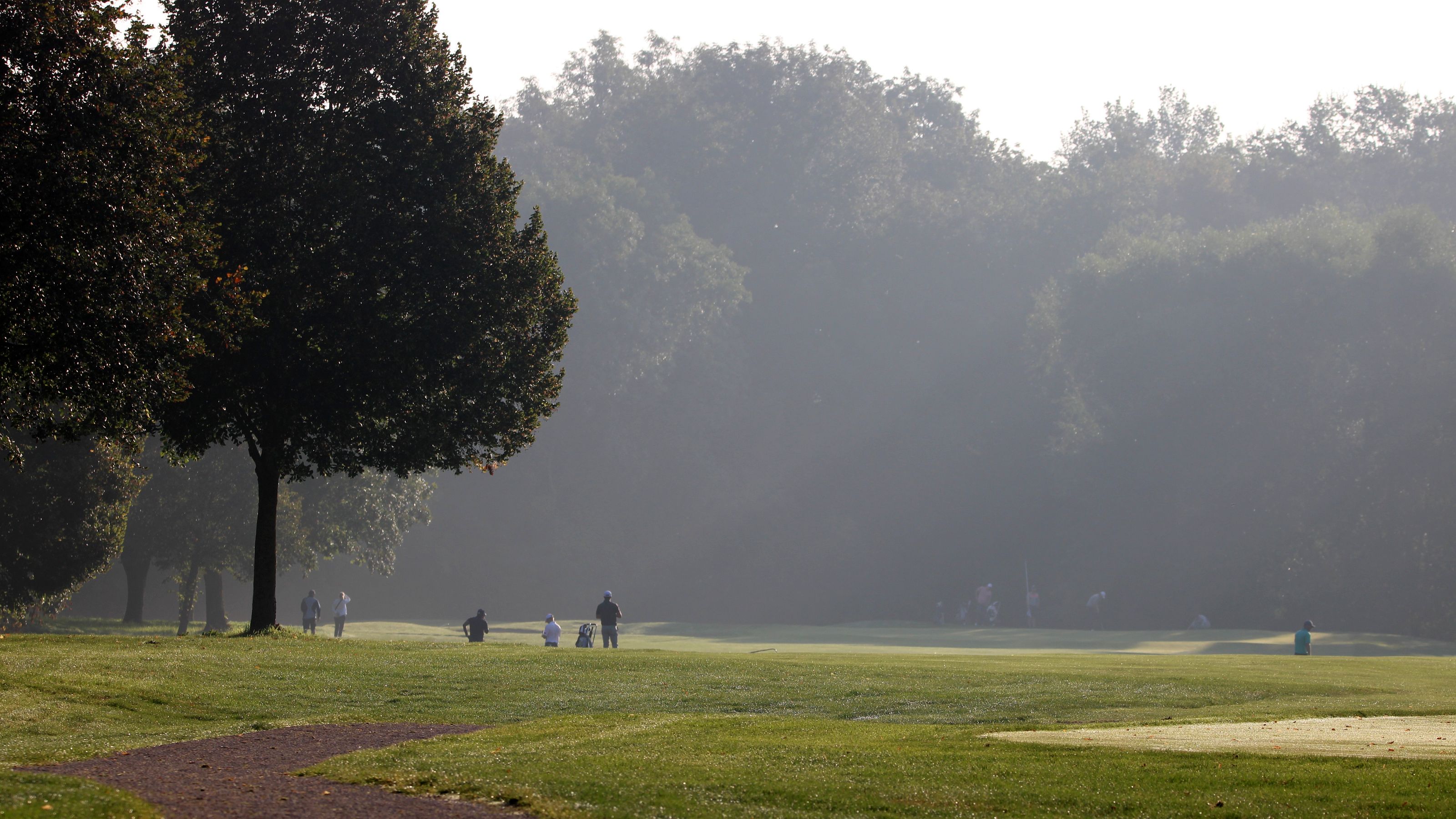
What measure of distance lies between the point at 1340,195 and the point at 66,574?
244 feet

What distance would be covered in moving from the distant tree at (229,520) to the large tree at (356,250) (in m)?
20.4

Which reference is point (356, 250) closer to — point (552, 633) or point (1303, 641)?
point (552, 633)

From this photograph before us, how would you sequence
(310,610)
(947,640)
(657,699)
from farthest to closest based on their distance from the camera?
(947,640), (310,610), (657,699)

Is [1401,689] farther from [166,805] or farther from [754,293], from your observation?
[754,293]

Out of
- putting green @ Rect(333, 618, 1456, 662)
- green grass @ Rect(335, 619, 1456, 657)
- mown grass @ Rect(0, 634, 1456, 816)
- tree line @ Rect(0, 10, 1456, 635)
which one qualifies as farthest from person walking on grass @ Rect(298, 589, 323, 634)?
mown grass @ Rect(0, 634, 1456, 816)

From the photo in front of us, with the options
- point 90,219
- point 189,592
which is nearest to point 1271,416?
point 189,592

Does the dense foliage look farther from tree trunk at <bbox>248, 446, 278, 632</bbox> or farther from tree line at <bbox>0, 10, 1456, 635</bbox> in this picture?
tree trunk at <bbox>248, 446, 278, 632</bbox>

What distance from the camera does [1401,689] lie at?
19.8 metres

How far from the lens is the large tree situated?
22.6 m

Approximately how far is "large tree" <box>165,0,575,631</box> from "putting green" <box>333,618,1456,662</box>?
1145cm

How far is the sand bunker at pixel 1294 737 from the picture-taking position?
37.6 feet

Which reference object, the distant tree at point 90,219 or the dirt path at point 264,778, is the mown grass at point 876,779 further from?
the distant tree at point 90,219

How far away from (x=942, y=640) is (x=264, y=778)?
3399cm

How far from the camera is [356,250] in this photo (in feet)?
76.4
